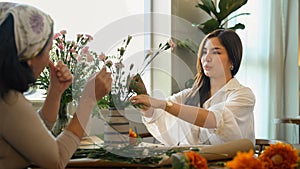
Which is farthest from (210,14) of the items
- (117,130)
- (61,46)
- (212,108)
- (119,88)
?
(117,130)

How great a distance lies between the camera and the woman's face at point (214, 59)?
2574 mm

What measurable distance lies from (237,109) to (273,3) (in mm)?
2998

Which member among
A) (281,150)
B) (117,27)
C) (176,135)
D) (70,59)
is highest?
(117,27)

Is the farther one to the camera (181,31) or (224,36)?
(181,31)

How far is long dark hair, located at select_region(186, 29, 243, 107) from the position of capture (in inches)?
101

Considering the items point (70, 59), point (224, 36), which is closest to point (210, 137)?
point (224, 36)

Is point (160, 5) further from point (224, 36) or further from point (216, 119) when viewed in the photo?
point (216, 119)

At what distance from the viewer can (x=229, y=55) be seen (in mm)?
2584

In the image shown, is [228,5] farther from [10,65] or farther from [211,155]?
[10,65]

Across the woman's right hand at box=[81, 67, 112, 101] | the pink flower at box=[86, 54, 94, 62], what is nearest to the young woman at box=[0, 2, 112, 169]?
the woman's right hand at box=[81, 67, 112, 101]

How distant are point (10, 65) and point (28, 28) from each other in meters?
0.10

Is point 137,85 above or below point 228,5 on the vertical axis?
below

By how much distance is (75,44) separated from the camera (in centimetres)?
225

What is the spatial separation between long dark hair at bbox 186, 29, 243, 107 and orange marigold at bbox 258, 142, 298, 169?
1.41m
